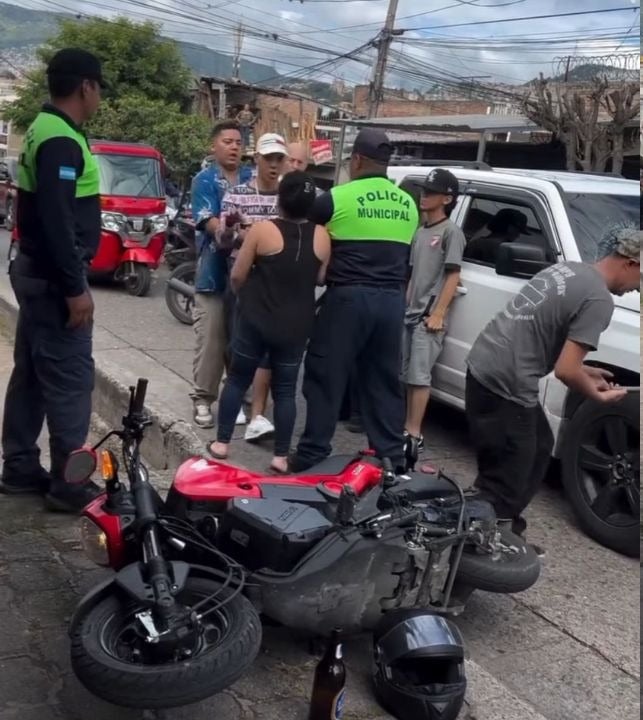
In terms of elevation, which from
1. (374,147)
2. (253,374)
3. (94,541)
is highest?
(374,147)

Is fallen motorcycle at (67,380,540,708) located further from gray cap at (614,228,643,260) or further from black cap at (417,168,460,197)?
black cap at (417,168,460,197)

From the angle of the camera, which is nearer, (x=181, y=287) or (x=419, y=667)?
(x=419, y=667)

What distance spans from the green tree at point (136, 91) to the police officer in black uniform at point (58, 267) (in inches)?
693

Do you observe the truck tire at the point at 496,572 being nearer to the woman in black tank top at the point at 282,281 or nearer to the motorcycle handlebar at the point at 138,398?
the motorcycle handlebar at the point at 138,398

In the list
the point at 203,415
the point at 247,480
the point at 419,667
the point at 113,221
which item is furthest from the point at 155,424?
the point at 113,221

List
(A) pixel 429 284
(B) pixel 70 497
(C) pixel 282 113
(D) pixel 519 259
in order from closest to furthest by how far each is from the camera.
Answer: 1. (B) pixel 70 497
2. (D) pixel 519 259
3. (A) pixel 429 284
4. (C) pixel 282 113

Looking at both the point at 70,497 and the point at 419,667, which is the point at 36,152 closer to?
the point at 70,497

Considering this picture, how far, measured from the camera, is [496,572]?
12.4 feet

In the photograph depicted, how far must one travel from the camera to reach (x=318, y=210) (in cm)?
507

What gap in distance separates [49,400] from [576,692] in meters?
2.72

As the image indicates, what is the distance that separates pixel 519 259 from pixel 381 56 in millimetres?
23454

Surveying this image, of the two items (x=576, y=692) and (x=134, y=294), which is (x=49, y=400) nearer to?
(x=576, y=692)

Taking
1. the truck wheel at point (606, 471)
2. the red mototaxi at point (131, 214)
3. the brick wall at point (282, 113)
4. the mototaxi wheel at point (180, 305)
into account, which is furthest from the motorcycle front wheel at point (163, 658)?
the brick wall at point (282, 113)

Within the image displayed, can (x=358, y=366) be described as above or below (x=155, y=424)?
above
